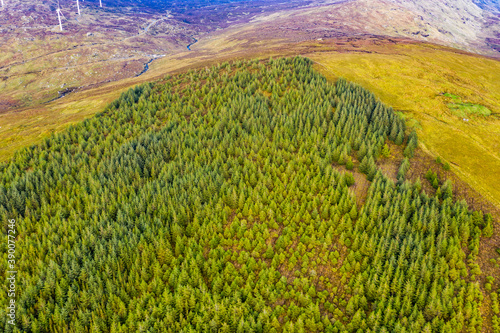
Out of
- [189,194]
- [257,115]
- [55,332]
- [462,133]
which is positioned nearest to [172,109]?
[257,115]

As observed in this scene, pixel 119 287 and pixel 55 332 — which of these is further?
pixel 119 287

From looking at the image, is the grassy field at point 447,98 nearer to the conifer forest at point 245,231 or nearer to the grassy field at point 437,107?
the grassy field at point 437,107

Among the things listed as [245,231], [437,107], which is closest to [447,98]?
[437,107]

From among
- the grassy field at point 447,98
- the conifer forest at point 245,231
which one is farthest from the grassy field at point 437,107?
the conifer forest at point 245,231

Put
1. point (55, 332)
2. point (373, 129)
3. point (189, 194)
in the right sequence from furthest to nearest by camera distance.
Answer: point (373, 129)
point (189, 194)
point (55, 332)

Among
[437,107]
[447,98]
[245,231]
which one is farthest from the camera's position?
[447,98]

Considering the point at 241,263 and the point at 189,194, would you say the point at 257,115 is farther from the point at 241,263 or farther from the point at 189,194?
the point at 241,263

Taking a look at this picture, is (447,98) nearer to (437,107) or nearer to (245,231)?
(437,107)

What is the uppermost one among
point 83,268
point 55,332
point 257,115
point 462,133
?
point 257,115
